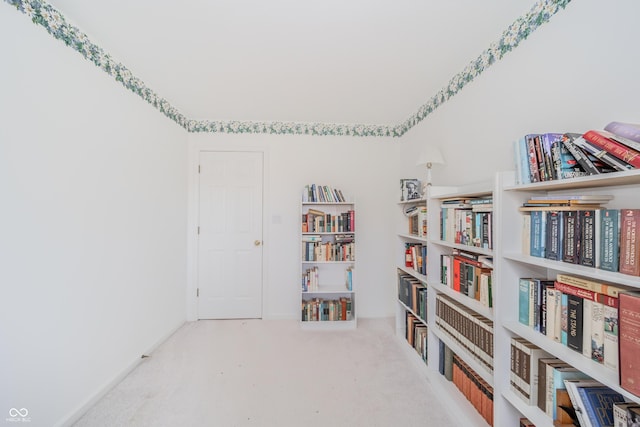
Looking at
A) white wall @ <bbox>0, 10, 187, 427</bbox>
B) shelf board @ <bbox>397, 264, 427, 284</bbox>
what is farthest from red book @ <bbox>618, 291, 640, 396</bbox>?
white wall @ <bbox>0, 10, 187, 427</bbox>

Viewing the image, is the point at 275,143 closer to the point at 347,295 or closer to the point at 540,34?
the point at 347,295

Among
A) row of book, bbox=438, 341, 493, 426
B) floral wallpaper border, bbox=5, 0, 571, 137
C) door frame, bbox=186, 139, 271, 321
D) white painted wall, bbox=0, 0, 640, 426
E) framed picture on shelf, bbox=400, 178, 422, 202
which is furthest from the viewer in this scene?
door frame, bbox=186, 139, 271, 321

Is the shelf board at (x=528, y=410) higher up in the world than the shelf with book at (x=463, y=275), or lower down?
lower down

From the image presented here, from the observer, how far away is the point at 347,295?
3279mm

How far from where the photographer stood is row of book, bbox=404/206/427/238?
2.26 metres

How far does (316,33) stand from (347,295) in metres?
2.73

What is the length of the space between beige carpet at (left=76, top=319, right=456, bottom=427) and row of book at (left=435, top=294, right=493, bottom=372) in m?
0.48

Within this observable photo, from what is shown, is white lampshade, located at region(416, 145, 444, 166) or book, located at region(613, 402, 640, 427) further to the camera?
white lampshade, located at region(416, 145, 444, 166)

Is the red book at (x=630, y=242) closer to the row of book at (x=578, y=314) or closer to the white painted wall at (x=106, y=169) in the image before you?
the row of book at (x=578, y=314)

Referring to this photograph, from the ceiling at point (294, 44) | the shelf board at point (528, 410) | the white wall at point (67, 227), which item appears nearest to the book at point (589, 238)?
the shelf board at point (528, 410)

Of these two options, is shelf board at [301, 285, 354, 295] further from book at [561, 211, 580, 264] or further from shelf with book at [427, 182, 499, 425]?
book at [561, 211, 580, 264]

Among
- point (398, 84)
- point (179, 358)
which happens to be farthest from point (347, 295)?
point (398, 84)

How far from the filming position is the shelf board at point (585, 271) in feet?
2.69

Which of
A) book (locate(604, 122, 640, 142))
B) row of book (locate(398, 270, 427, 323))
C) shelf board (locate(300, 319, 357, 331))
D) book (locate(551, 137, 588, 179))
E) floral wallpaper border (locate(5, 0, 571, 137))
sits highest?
floral wallpaper border (locate(5, 0, 571, 137))
